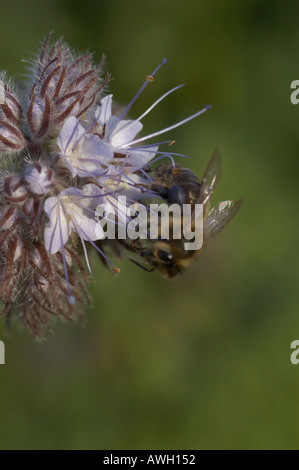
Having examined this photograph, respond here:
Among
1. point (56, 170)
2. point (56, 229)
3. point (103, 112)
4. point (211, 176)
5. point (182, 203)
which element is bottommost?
point (56, 229)

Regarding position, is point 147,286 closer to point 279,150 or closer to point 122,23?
point 279,150

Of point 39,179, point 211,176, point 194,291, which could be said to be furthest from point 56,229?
point 194,291

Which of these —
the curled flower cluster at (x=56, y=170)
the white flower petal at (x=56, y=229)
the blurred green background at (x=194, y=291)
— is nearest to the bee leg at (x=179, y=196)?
the curled flower cluster at (x=56, y=170)

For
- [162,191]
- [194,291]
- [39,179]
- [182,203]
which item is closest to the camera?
[39,179]

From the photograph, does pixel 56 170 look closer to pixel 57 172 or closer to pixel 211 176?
pixel 57 172

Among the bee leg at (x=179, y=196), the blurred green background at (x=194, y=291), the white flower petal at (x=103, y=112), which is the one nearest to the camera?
the bee leg at (x=179, y=196)

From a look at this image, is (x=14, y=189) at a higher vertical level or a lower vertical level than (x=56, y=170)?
lower

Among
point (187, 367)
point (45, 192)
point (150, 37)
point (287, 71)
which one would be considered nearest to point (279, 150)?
point (287, 71)

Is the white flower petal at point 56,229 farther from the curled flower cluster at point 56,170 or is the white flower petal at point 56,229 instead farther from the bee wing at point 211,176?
the bee wing at point 211,176
